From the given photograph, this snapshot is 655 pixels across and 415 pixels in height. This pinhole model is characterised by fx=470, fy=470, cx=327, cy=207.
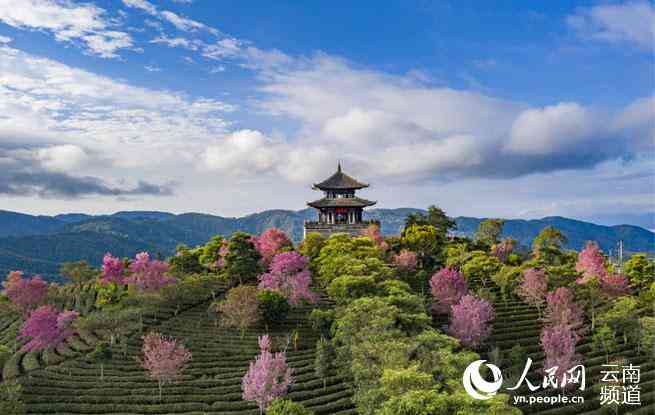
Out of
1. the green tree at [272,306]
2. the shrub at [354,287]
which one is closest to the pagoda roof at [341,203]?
the green tree at [272,306]

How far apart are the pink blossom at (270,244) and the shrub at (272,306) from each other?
17620mm

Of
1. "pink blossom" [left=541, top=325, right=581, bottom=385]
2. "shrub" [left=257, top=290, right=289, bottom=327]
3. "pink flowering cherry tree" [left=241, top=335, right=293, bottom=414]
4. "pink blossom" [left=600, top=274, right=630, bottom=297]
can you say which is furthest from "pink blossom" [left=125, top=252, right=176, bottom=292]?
"pink blossom" [left=600, top=274, right=630, bottom=297]

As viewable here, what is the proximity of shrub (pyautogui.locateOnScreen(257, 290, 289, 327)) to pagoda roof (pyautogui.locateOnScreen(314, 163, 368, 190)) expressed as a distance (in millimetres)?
47874

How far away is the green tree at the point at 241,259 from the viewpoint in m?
63.3

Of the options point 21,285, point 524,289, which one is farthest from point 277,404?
point 21,285

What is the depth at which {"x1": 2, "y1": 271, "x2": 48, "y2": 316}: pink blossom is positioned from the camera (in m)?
57.7

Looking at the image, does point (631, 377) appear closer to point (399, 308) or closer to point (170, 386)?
point (399, 308)

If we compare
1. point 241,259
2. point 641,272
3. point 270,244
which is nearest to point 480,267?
point 641,272

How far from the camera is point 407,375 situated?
24078 mm

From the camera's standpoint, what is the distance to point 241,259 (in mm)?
64000

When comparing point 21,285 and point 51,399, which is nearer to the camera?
point 51,399

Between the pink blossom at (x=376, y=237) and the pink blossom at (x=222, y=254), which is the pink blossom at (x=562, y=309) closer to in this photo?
the pink blossom at (x=376, y=237)

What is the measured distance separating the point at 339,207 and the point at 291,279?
4089 cm

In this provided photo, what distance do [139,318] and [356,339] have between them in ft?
93.5
